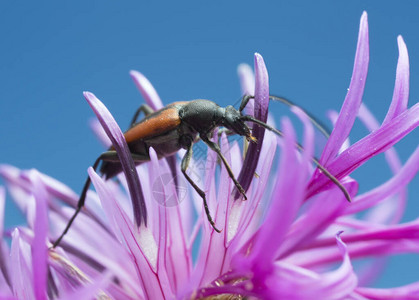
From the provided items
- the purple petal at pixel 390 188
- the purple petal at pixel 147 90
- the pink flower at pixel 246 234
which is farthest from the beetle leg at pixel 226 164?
the purple petal at pixel 147 90

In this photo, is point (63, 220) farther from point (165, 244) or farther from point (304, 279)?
point (304, 279)

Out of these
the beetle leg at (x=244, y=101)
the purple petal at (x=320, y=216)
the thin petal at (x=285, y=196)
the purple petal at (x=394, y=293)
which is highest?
the beetle leg at (x=244, y=101)

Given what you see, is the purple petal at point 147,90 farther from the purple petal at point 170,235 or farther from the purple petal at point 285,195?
the purple petal at point 285,195

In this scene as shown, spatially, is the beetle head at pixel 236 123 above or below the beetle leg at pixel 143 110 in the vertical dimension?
below

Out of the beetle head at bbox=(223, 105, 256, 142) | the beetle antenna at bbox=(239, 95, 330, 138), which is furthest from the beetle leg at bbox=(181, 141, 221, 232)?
the beetle antenna at bbox=(239, 95, 330, 138)

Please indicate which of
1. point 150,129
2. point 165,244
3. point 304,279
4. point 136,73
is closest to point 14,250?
point 165,244

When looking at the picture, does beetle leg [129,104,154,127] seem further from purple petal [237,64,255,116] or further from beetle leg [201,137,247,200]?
beetle leg [201,137,247,200]
